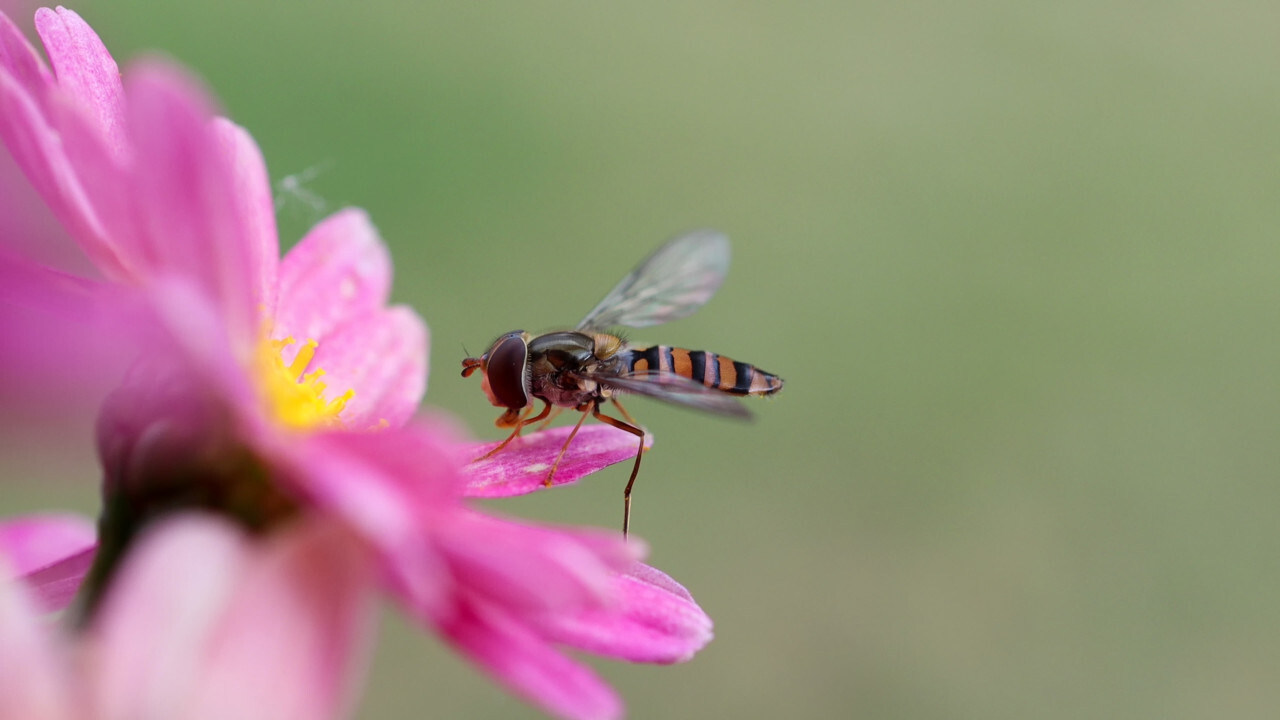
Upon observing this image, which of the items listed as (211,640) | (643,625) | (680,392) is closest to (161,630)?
(211,640)

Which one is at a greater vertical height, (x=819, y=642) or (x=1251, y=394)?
(x=1251, y=394)

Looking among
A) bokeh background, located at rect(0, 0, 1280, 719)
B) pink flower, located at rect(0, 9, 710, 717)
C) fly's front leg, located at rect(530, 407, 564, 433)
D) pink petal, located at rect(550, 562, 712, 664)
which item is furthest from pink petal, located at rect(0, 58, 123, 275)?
bokeh background, located at rect(0, 0, 1280, 719)

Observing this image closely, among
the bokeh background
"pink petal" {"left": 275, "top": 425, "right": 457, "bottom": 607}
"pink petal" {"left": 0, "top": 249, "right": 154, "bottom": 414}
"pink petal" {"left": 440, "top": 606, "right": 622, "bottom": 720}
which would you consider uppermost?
"pink petal" {"left": 0, "top": 249, "right": 154, "bottom": 414}

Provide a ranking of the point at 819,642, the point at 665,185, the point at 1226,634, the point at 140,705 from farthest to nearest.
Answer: the point at 665,185
the point at 1226,634
the point at 819,642
the point at 140,705

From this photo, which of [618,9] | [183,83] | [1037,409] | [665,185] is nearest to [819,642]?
[1037,409]

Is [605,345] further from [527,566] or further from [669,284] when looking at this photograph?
[527,566]

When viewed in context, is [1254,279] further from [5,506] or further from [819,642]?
[5,506]

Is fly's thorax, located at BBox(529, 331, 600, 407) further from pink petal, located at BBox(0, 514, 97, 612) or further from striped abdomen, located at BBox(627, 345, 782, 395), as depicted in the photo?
pink petal, located at BBox(0, 514, 97, 612)
